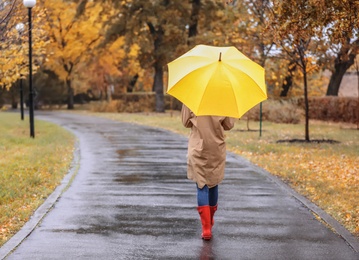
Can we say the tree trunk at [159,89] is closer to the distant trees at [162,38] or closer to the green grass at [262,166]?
the distant trees at [162,38]

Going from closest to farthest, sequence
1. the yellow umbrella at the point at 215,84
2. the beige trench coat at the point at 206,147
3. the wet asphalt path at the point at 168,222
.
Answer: the wet asphalt path at the point at 168,222 < the yellow umbrella at the point at 215,84 < the beige trench coat at the point at 206,147

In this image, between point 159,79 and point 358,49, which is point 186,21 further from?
point 358,49

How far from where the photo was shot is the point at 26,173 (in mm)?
12195

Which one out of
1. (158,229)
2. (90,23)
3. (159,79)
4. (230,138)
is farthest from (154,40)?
(158,229)

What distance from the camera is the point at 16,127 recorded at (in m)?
27.6

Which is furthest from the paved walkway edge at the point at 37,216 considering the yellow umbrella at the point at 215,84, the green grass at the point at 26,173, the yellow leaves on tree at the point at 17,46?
the yellow leaves on tree at the point at 17,46

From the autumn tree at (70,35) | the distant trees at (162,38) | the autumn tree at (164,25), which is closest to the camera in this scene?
the distant trees at (162,38)

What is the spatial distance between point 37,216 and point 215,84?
10.3 ft

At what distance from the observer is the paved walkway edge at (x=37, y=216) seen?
673 cm

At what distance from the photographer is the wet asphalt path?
669 centimetres

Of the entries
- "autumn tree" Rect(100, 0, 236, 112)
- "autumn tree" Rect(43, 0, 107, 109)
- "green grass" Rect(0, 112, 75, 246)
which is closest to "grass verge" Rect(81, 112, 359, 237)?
"green grass" Rect(0, 112, 75, 246)

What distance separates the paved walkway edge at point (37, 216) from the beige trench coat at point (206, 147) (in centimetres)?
206

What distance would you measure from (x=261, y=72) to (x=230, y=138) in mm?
13825

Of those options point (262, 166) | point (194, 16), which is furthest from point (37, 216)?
point (194, 16)
